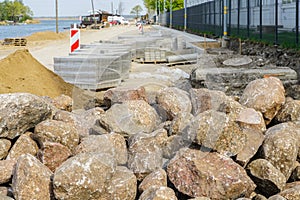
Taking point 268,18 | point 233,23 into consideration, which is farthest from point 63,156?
point 233,23

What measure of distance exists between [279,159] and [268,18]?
10.8 m

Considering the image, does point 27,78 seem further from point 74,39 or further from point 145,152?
point 74,39

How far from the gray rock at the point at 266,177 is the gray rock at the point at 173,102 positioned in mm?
1163

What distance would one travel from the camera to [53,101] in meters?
6.13

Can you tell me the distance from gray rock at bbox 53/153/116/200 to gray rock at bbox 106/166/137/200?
68 millimetres

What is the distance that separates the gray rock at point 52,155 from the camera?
4453 millimetres

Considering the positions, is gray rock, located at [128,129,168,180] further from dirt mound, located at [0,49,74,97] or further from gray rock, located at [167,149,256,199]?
dirt mound, located at [0,49,74,97]

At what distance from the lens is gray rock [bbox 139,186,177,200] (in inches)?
153

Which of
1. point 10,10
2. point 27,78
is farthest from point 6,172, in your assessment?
point 10,10

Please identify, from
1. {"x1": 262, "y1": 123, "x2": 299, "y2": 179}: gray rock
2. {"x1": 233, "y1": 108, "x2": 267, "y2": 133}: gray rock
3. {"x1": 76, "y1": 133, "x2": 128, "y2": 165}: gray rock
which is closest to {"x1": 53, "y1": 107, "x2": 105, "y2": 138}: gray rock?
{"x1": 76, "y1": 133, "x2": 128, "y2": 165}: gray rock

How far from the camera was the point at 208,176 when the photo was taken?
4.07 m

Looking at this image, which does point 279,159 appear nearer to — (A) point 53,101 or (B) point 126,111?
(B) point 126,111

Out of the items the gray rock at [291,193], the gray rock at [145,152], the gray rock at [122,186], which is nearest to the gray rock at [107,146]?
the gray rock at [145,152]

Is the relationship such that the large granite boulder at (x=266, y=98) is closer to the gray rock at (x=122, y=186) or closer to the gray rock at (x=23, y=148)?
the gray rock at (x=122, y=186)
